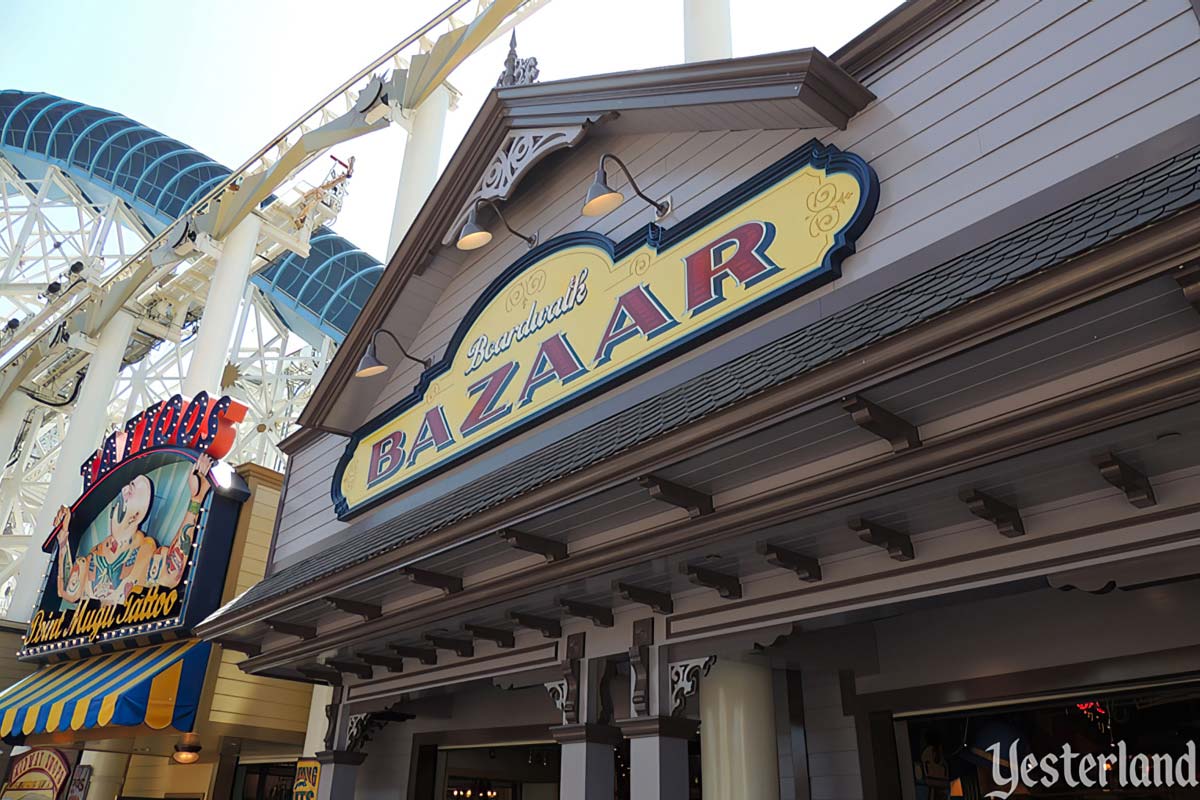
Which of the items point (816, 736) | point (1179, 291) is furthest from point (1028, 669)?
point (1179, 291)

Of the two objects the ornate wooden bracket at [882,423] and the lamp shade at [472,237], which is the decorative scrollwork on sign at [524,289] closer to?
the lamp shade at [472,237]

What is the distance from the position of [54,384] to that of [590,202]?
1071 inches

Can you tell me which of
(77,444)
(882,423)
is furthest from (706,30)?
(77,444)

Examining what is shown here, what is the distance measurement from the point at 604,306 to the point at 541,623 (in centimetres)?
237

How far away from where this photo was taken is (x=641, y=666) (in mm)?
5355

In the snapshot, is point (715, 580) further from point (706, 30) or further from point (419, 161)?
point (419, 161)

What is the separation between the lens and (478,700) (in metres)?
8.87

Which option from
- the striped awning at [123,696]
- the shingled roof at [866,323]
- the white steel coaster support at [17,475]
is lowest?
the striped awning at [123,696]

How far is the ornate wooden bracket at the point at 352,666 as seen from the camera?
797cm

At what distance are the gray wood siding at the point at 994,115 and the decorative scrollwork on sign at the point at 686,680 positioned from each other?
6.71ft

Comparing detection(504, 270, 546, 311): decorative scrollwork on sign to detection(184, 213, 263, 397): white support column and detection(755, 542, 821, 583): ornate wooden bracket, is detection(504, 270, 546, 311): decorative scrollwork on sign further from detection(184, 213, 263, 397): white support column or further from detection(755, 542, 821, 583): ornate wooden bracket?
detection(184, 213, 263, 397): white support column

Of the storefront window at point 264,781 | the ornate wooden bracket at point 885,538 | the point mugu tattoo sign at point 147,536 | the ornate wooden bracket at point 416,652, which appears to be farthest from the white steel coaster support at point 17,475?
the ornate wooden bracket at point 885,538

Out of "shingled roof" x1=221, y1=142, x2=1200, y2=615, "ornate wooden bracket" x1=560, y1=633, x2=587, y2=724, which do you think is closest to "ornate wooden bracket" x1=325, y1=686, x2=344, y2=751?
"shingled roof" x1=221, y1=142, x2=1200, y2=615

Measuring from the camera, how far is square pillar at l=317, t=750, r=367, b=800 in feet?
26.5
